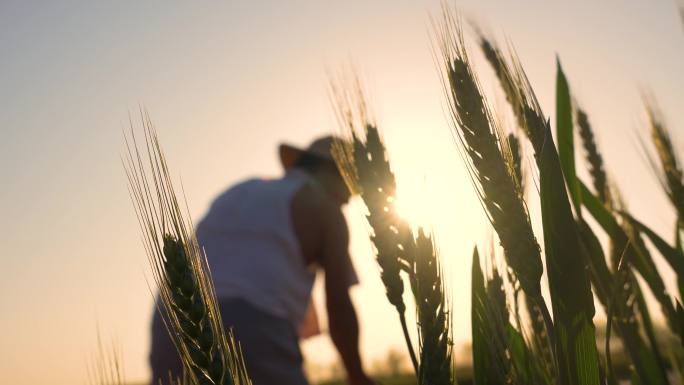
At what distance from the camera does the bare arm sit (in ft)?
9.39

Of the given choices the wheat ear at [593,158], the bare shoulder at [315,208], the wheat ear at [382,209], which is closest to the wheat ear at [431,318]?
the wheat ear at [382,209]

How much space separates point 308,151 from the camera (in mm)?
3283

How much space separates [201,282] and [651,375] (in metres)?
0.98

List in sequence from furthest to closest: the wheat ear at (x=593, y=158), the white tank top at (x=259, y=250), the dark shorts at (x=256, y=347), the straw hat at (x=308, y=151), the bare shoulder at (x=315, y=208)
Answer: the straw hat at (x=308, y=151)
the bare shoulder at (x=315, y=208)
the white tank top at (x=259, y=250)
the dark shorts at (x=256, y=347)
the wheat ear at (x=593, y=158)

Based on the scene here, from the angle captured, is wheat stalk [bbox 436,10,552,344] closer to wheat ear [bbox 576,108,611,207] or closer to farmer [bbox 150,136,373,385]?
wheat ear [bbox 576,108,611,207]

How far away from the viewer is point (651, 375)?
1272 mm

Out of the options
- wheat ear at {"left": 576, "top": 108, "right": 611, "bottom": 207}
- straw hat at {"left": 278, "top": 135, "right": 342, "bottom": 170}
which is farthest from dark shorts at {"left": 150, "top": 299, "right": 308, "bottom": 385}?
wheat ear at {"left": 576, "top": 108, "right": 611, "bottom": 207}

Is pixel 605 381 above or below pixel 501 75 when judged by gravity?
below

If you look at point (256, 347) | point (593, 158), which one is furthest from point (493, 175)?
point (256, 347)

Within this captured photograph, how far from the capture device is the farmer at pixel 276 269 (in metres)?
2.38

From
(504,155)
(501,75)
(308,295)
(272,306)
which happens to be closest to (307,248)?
(308,295)

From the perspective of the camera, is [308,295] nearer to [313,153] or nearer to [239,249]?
[239,249]

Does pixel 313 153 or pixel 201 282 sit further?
pixel 313 153

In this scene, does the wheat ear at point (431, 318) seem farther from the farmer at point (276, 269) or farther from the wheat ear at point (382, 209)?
the farmer at point (276, 269)
